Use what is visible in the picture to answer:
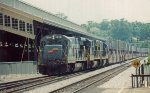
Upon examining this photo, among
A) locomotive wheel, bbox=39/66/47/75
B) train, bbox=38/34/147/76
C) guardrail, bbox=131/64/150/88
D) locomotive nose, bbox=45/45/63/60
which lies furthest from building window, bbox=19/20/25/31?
guardrail, bbox=131/64/150/88

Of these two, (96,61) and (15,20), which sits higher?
(15,20)

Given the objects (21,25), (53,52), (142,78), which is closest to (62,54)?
(53,52)

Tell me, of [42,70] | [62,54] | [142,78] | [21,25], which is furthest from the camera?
[21,25]

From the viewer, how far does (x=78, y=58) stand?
123 ft

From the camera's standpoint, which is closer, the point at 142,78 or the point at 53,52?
the point at 142,78

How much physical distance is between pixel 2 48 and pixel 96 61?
41.0 ft

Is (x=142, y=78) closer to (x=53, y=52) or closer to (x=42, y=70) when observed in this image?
(x=53, y=52)

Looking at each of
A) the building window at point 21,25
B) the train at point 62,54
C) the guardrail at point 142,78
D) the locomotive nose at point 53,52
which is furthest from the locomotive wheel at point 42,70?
the guardrail at point 142,78

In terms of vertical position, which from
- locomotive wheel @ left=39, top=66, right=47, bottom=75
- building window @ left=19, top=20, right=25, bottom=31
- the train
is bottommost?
locomotive wheel @ left=39, top=66, right=47, bottom=75

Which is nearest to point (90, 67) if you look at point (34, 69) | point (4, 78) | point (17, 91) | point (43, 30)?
point (43, 30)

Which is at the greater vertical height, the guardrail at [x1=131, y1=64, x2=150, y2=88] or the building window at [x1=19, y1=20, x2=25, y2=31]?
the building window at [x1=19, y1=20, x2=25, y2=31]

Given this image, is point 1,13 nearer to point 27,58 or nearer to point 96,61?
point 27,58

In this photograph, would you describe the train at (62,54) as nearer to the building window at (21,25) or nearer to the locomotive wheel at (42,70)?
the locomotive wheel at (42,70)

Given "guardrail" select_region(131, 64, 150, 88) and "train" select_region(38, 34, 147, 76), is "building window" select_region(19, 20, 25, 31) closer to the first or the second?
"train" select_region(38, 34, 147, 76)
